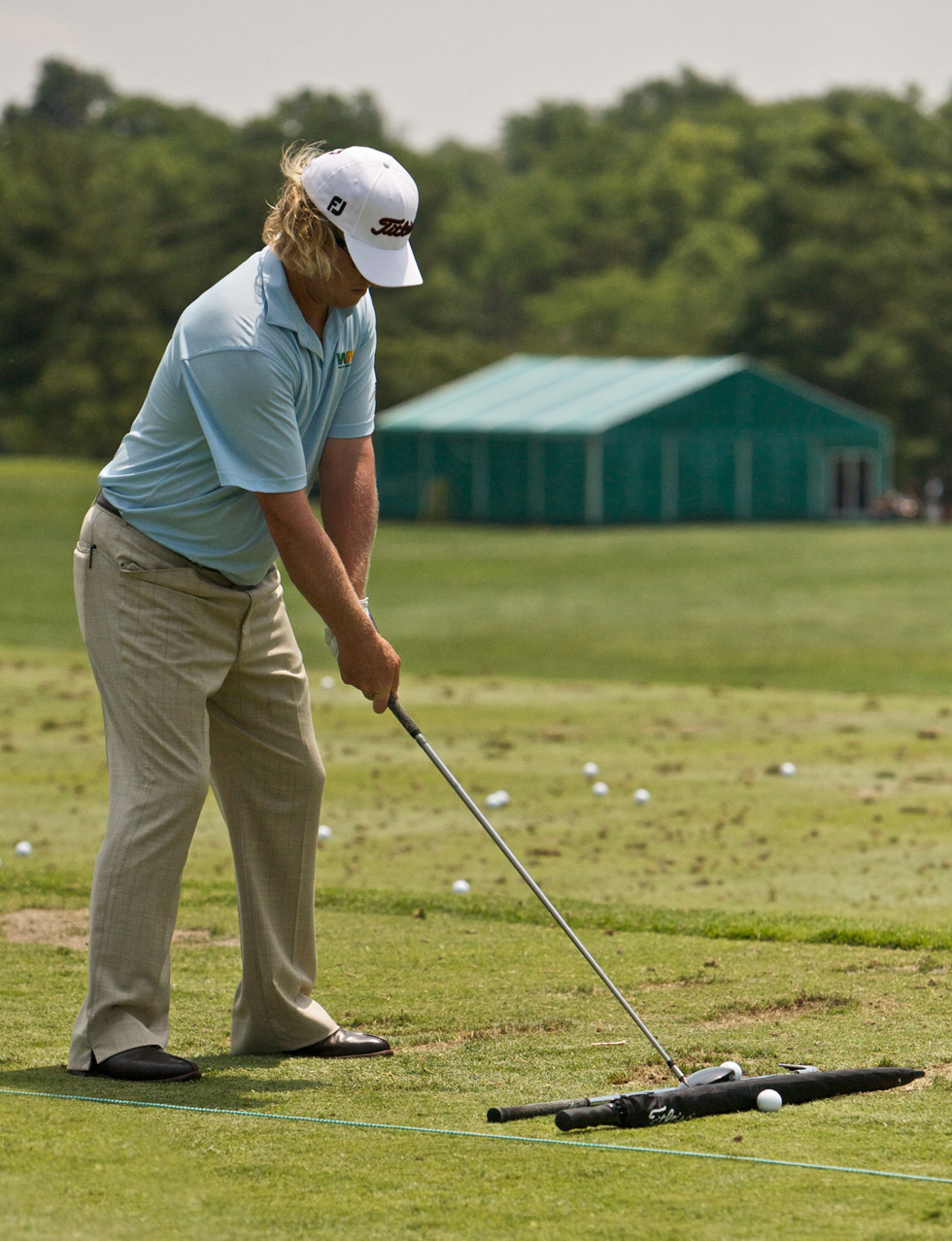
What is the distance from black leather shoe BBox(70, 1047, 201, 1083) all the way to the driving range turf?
67mm

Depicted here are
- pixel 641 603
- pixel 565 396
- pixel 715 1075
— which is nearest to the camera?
pixel 715 1075

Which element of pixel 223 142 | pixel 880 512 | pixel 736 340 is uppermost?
pixel 223 142

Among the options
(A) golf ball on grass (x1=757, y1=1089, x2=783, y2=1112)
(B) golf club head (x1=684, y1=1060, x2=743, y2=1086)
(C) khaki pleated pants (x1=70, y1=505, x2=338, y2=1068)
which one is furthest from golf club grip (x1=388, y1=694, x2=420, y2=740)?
(A) golf ball on grass (x1=757, y1=1089, x2=783, y2=1112)

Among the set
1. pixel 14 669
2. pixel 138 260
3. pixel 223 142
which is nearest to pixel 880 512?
pixel 138 260

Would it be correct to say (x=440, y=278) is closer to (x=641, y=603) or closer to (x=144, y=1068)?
(x=641, y=603)

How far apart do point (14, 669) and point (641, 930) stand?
33.0ft

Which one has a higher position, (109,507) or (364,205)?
(364,205)

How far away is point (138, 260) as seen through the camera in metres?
60.6

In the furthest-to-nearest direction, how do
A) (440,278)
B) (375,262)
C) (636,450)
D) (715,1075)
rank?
1. (440,278)
2. (636,450)
3. (375,262)
4. (715,1075)

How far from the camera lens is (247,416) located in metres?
3.95

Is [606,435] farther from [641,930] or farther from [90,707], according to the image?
[641,930]

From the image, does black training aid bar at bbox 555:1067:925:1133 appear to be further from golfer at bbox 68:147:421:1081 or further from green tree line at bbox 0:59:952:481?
green tree line at bbox 0:59:952:481

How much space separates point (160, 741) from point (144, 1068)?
74 centimetres

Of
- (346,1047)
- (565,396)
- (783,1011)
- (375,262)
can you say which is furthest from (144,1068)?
(565,396)
